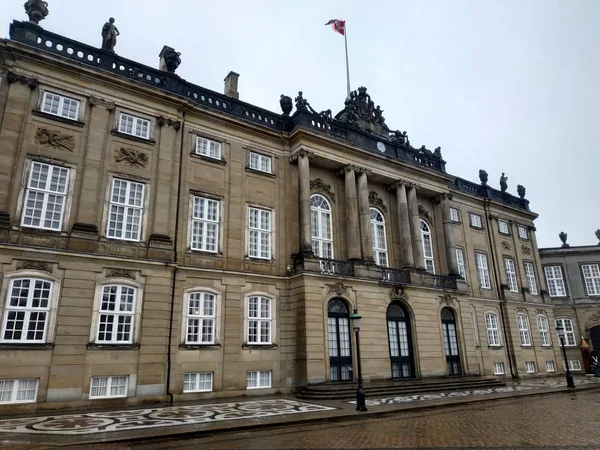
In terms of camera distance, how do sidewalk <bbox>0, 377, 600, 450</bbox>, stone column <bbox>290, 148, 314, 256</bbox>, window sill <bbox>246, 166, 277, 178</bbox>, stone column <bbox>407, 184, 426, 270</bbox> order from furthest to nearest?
stone column <bbox>407, 184, 426, 270</bbox>
window sill <bbox>246, 166, 277, 178</bbox>
stone column <bbox>290, 148, 314, 256</bbox>
sidewalk <bbox>0, 377, 600, 450</bbox>

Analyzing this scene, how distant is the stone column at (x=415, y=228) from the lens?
27594 millimetres

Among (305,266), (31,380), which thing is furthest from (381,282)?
(31,380)

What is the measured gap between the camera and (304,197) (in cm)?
2359

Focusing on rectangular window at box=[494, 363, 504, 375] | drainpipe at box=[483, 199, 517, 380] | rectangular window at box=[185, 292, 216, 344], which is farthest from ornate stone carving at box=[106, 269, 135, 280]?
drainpipe at box=[483, 199, 517, 380]

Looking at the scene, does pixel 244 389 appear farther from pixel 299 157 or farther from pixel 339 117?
pixel 339 117

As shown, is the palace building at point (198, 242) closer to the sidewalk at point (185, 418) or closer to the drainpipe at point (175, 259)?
the drainpipe at point (175, 259)

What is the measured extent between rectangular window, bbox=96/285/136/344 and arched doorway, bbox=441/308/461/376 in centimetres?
1923

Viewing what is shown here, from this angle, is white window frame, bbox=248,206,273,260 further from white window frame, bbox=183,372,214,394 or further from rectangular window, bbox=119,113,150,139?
rectangular window, bbox=119,113,150,139

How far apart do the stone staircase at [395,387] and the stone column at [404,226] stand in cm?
714

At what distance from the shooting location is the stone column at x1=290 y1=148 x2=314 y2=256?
899 inches

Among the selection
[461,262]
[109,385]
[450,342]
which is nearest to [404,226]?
[450,342]

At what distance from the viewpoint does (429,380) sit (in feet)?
77.8

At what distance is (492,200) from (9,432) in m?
36.9

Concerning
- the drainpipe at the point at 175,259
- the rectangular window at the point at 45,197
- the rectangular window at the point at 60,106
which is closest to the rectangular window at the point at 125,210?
the drainpipe at the point at 175,259
